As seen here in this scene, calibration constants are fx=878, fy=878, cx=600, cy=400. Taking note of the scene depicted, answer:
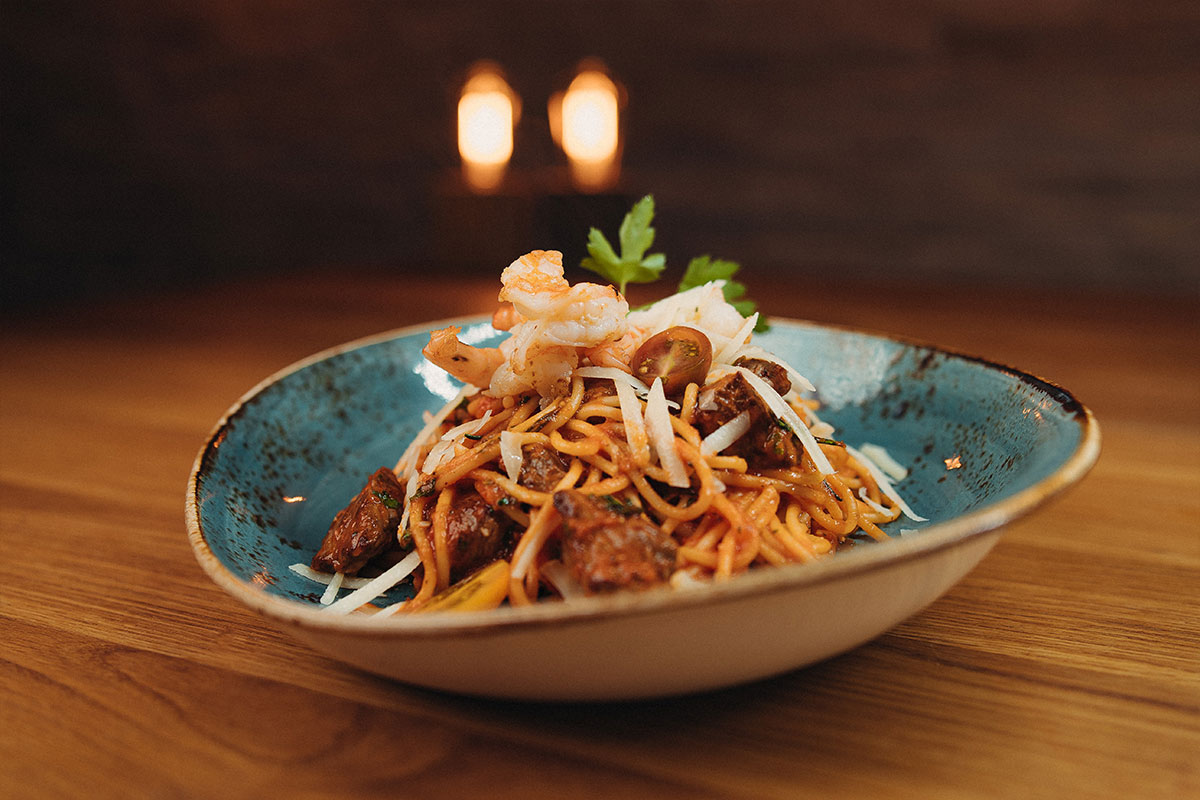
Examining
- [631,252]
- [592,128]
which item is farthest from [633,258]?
[592,128]

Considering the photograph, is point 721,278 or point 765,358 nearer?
point 765,358

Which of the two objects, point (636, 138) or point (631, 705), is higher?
point (636, 138)

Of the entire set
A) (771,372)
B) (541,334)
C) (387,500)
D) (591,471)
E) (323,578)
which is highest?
(541,334)

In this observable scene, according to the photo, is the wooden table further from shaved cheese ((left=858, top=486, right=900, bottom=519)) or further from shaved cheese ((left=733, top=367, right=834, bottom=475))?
shaved cheese ((left=733, top=367, right=834, bottom=475))

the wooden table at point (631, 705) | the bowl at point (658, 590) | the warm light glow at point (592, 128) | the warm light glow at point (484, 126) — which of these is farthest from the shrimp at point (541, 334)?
the warm light glow at point (484, 126)

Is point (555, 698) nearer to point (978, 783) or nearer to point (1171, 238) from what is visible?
point (978, 783)

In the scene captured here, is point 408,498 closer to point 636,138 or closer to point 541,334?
point 541,334

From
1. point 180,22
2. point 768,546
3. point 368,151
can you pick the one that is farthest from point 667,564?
point 180,22
